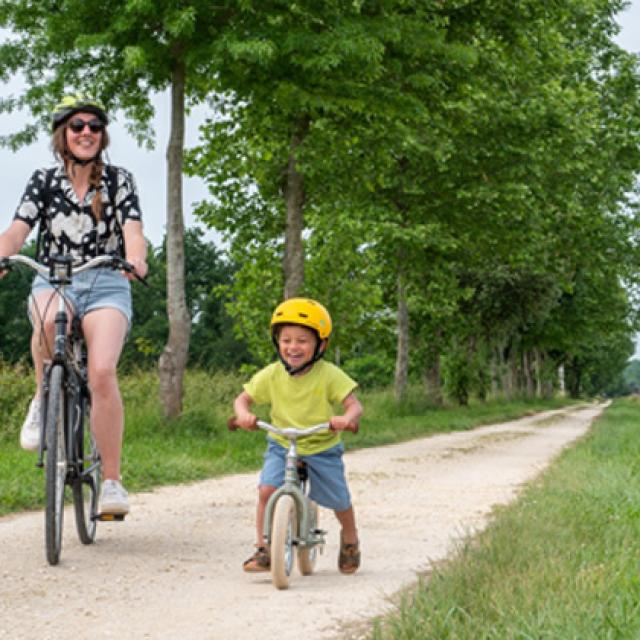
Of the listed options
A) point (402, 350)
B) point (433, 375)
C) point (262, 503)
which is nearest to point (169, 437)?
point (262, 503)

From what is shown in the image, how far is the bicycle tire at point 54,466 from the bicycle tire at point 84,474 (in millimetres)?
Result: 158

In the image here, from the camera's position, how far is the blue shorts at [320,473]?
5.39m

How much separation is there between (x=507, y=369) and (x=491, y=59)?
30.5 metres

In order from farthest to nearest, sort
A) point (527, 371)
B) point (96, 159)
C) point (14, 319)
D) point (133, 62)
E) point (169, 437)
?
point (14, 319) < point (527, 371) < point (169, 437) < point (133, 62) < point (96, 159)

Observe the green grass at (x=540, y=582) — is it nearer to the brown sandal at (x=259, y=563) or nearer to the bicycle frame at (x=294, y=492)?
the bicycle frame at (x=294, y=492)

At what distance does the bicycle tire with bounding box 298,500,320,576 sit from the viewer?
5374mm

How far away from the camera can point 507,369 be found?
46.5 metres

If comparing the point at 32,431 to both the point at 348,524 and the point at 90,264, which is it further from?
the point at 348,524

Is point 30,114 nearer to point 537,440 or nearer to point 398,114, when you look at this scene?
point 398,114

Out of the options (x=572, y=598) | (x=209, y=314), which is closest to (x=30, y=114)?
(x=572, y=598)

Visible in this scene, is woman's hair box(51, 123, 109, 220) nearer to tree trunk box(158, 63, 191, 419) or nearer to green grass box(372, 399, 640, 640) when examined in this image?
green grass box(372, 399, 640, 640)

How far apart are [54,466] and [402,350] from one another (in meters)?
22.6

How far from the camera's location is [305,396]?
17.7ft

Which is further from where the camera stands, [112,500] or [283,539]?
[112,500]
